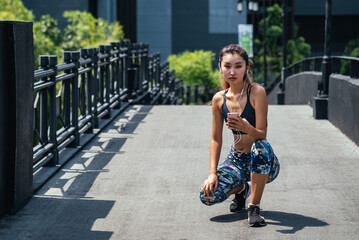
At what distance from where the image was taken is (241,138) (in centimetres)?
582

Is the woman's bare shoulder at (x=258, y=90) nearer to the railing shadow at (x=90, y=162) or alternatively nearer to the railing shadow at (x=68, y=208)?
the railing shadow at (x=68, y=208)

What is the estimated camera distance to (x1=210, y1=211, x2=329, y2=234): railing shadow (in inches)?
227

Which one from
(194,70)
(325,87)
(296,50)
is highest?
(325,87)

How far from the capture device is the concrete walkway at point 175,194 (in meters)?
5.66

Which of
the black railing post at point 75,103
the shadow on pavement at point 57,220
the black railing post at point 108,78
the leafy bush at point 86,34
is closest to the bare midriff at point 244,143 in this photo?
the shadow on pavement at point 57,220

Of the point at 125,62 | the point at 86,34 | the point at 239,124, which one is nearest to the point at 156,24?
the point at 86,34

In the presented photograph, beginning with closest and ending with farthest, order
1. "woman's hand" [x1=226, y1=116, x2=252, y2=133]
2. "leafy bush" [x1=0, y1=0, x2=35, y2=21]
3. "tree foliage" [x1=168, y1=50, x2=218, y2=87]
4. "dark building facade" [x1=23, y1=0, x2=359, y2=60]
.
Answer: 1. "woman's hand" [x1=226, y1=116, x2=252, y2=133]
2. "leafy bush" [x1=0, y1=0, x2=35, y2=21]
3. "tree foliage" [x1=168, y1=50, x2=218, y2=87]
4. "dark building facade" [x1=23, y1=0, x2=359, y2=60]

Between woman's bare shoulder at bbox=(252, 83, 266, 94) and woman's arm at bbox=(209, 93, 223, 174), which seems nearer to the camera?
woman's bare shoulder at bbox=(252, 83, 266, 94)

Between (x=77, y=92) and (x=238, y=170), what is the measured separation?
4.31 meters

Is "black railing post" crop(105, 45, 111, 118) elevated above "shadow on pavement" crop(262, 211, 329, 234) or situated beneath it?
elevated above

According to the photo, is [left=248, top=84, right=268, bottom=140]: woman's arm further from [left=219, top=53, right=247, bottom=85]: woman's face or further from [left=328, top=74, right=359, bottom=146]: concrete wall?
[left=328, top=74, right=359, bottom=146]: concrete wall

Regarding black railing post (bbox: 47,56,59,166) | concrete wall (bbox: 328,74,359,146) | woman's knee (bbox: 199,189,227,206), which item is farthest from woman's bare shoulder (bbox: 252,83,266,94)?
concrete wall (bbox: 328,74,359,146)

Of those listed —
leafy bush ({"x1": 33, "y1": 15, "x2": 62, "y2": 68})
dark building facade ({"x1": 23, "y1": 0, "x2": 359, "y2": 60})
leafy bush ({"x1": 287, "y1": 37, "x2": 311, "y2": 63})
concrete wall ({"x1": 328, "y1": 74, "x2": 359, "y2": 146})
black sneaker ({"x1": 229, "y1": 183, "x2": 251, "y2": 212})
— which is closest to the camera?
black sneaker ({"x1": 229, "y1": 183, "x2": 251, "y2": 212})

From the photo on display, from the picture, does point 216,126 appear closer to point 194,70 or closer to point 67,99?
point 67,99
